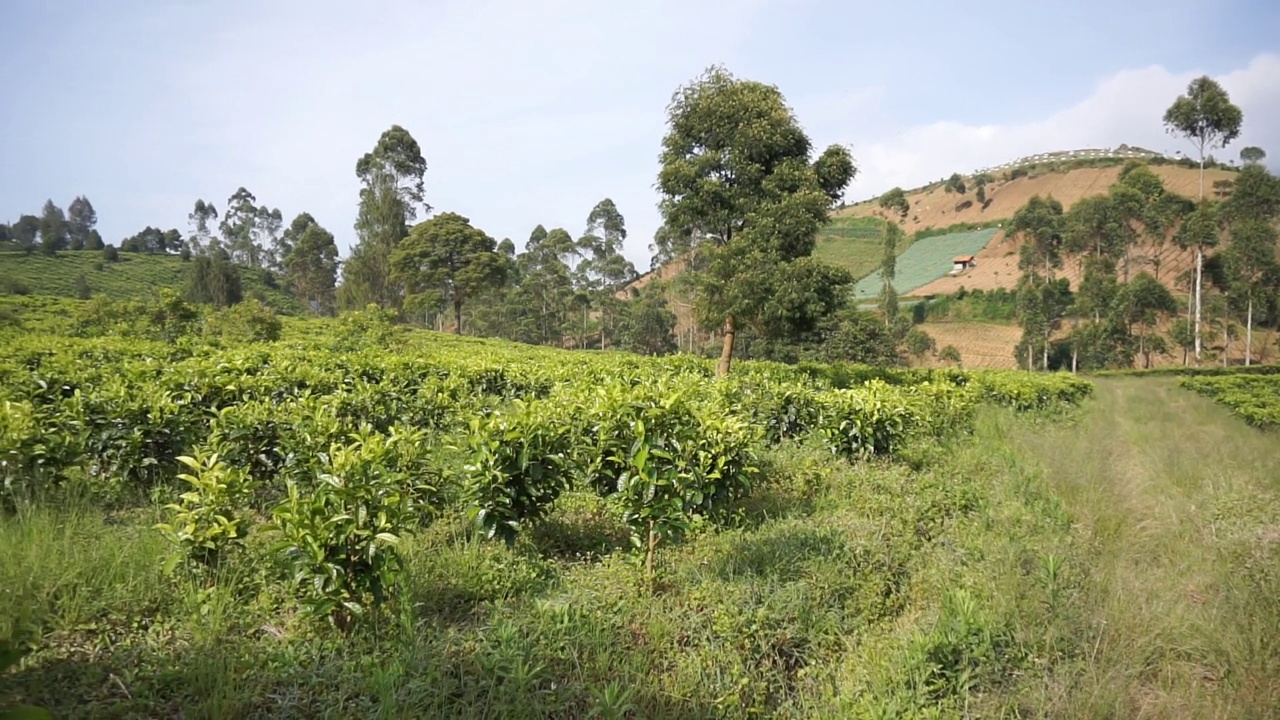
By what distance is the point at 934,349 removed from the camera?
152 feet

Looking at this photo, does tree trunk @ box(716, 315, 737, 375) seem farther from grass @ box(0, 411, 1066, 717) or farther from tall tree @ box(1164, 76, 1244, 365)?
tall tree @ box(1164, 76, 1244, 365)

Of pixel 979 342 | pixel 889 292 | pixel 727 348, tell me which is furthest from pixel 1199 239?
pixel 727 348

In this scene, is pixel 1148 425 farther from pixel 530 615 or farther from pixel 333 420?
pixel 333 420

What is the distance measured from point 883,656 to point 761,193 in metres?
10.2

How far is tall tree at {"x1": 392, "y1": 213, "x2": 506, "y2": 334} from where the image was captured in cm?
3650

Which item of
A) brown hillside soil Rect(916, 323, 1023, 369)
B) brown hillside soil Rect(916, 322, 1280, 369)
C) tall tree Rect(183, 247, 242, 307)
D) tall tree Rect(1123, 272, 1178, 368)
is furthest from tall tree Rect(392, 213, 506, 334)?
tall tree Rect(1123, 272, 1178, 368)

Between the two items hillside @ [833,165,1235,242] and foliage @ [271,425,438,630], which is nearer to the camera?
foliage @ [271,425,438,630]

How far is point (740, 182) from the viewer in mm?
11945

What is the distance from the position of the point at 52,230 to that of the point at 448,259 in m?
46.0

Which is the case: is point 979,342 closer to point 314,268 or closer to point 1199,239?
point 1199,239

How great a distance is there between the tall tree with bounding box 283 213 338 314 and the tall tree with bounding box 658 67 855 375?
5044cm

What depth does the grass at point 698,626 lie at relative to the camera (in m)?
2.44

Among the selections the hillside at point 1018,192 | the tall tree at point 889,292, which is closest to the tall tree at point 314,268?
the tall tree at point 889,292

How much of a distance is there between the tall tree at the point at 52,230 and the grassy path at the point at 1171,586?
214 feet
